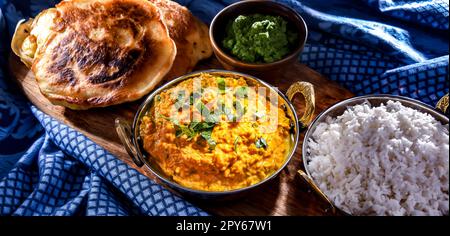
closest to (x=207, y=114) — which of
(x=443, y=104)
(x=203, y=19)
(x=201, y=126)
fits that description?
(x=201, y=126)

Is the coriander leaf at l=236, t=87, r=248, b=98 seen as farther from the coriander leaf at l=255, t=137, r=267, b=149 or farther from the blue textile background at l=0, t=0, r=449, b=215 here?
the blue textile background at l=0, t=0, r=449, b=215

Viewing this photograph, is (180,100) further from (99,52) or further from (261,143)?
(99,52)

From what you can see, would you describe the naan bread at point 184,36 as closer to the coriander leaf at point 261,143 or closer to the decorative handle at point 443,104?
the coriander leaf at point 261,143

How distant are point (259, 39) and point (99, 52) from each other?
88 centimetres

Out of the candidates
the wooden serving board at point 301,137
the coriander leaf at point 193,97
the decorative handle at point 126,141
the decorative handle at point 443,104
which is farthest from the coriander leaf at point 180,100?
the decorative handle at point 443,104

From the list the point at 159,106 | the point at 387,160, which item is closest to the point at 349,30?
the point at 387,160

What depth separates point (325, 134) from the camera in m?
2.39

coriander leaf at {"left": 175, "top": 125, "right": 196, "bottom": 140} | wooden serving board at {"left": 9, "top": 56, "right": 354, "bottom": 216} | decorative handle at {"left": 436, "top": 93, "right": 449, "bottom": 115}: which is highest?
decorative handle at {"left": 436, "top": 93, "right": 449, "bottom": 115}

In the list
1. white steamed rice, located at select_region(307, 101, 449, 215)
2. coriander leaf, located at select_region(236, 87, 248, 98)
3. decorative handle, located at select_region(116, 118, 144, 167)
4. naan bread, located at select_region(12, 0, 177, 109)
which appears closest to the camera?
white steamed rice, located at select_region(307, 101, 449, 215)

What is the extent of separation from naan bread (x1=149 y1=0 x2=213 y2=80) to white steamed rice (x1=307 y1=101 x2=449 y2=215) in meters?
0.93

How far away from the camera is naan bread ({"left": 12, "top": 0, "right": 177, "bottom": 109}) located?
8.62ft

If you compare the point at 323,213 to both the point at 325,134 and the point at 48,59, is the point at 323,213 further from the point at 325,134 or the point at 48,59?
the point at 48,59

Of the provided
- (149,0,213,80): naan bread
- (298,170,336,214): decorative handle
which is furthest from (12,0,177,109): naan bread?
(298,170,336,214): decorative handle

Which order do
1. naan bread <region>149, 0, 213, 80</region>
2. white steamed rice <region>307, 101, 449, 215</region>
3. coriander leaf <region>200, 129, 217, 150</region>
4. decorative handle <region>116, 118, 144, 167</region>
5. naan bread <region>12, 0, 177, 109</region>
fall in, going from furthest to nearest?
1. naan bread <region>149, 0, 213, 80</region>
2. naan bread <region>12, 0, 177, 109</region>
3. decorative handle <region>116, 118, 144, 167</region>
4. coriander leaf <region>200, 129, 217, 150</region>
5. white steamed rice <region>307, 101, 449, 215</region>
